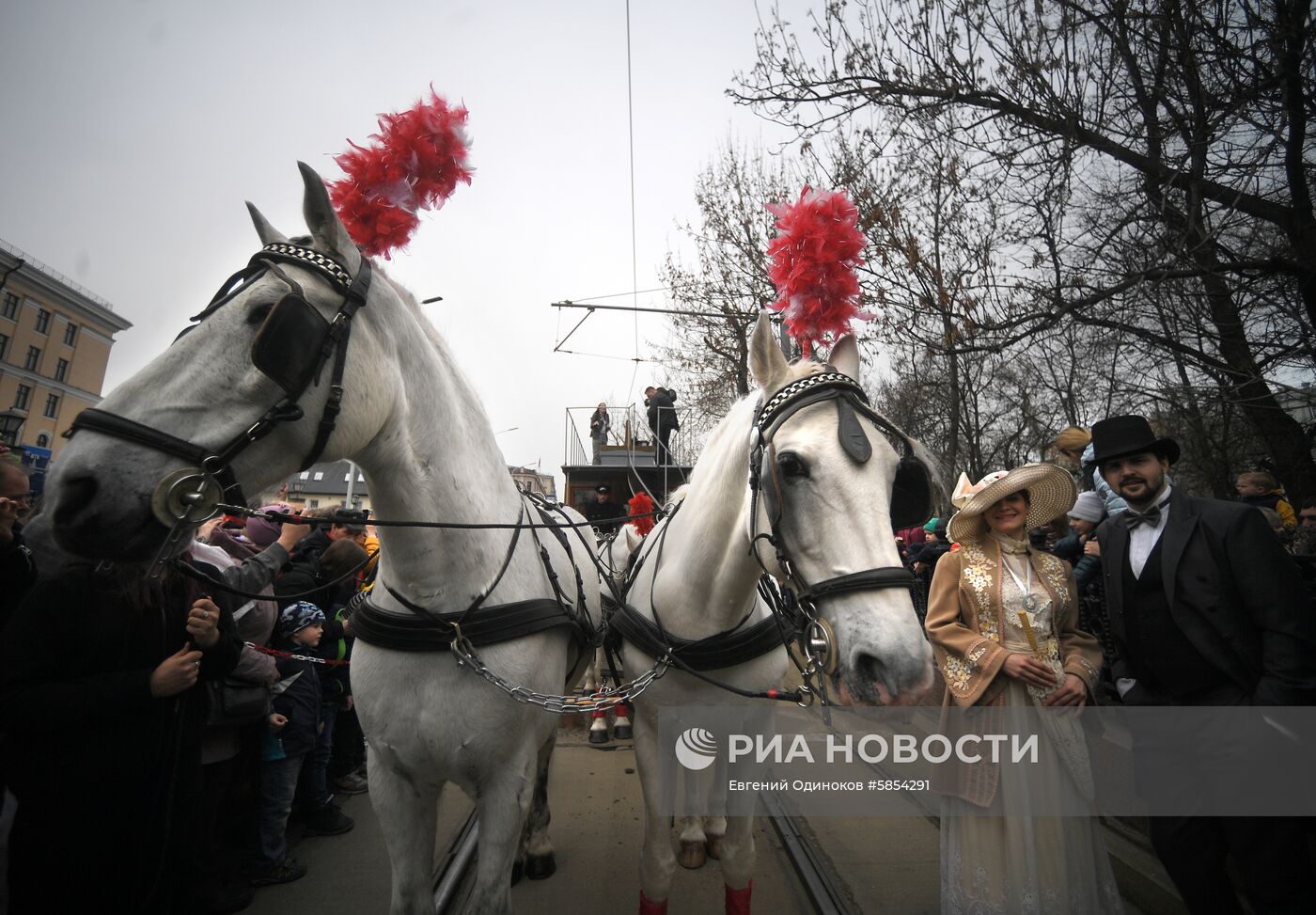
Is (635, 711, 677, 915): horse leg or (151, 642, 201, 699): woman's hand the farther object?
(635, 711, 677, 915): horse leg

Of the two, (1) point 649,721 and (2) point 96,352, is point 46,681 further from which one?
(2) point 96,352

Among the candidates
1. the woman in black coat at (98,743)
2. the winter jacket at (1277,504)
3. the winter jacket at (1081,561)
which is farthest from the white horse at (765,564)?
the winter jacket at (1277,504)

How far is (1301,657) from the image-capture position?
215 cm

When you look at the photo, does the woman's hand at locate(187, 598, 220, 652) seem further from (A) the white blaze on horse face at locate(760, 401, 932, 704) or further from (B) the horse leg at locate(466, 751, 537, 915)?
(A) the white blaze on horse face at locate(760, 401, 932, 704)

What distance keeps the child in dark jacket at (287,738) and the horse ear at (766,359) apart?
10.3ft

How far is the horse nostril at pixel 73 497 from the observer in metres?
1.29

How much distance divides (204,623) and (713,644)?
77.1 inches

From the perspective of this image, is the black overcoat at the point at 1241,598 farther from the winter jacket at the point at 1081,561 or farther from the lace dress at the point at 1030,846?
the winter jacket at the point at 1081,561

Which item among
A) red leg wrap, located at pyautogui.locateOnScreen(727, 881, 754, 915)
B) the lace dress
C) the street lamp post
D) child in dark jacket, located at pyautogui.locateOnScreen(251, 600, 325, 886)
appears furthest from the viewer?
→ the street lamp post

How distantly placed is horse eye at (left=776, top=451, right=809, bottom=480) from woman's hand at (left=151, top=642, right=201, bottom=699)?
2.18 m

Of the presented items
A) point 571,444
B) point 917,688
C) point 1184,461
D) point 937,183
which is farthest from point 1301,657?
point 1184,461

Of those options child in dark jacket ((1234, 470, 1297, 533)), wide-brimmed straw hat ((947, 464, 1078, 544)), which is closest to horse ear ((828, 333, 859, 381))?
wide-brimmed straw hat ((947, 464, 1078, 544))

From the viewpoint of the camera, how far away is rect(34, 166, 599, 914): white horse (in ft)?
4.82

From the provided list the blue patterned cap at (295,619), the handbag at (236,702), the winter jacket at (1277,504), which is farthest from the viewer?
the winter jacket at (1277,504)
